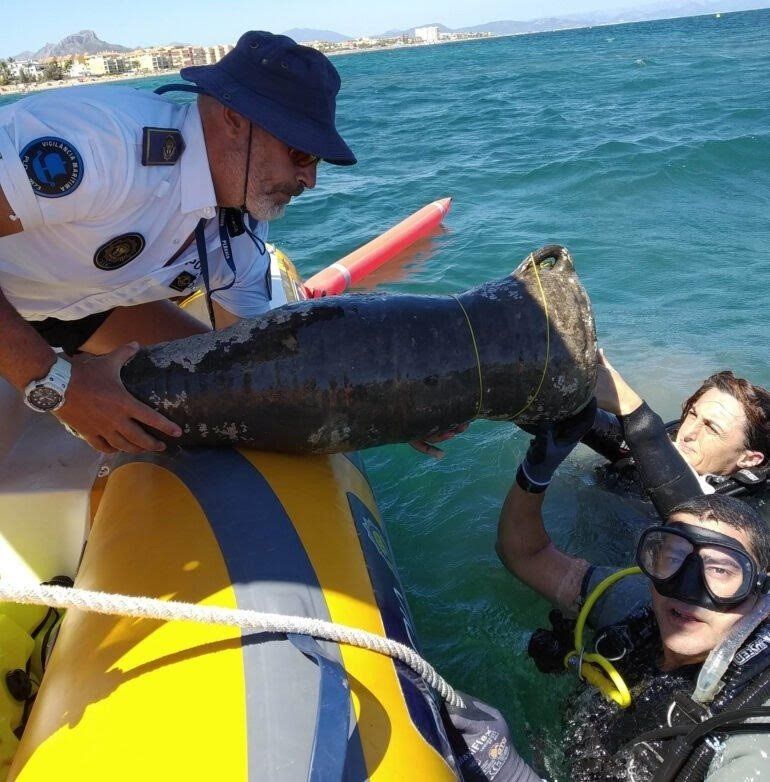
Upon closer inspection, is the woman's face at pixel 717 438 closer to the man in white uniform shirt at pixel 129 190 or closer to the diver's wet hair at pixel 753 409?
the diver's wet hair at pixel 753 409

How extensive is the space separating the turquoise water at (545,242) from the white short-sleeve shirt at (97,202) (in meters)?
2.12

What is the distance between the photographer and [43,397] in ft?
6.95

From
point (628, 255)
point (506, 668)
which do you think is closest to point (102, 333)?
point (506, 668)


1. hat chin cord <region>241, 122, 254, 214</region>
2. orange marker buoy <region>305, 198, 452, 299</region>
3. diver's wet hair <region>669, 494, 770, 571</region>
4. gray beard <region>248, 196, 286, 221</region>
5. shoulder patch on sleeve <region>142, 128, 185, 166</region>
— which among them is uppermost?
shoulder patch on sleeve <region>142, 128, 185, 166</region>

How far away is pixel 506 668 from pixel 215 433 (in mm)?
1793

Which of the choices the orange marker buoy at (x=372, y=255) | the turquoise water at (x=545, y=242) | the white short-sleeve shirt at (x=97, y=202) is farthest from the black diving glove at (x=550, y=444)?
the orange marker buoy at (x=372, y=255)

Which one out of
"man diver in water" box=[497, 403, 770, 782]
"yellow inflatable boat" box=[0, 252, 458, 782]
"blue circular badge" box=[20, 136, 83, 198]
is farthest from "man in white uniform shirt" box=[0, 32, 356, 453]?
"man diver in water" box=[497, 403, 770, 782]

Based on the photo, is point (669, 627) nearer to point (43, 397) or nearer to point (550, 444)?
point (550, 444)

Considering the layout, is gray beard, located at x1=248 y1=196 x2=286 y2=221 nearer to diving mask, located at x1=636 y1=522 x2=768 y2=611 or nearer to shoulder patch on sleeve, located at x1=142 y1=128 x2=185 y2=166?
shoulder patch on sleeve, located at x1=142 y1=128 x2=185 y2=166

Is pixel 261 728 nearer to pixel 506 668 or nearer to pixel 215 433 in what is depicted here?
pixel 215 433

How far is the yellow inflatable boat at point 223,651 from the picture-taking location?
146 centimetres

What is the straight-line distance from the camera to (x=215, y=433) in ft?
7.55

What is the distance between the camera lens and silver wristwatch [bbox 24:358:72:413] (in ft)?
6.88

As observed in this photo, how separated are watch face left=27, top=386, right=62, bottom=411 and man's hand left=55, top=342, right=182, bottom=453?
32 millimetres
